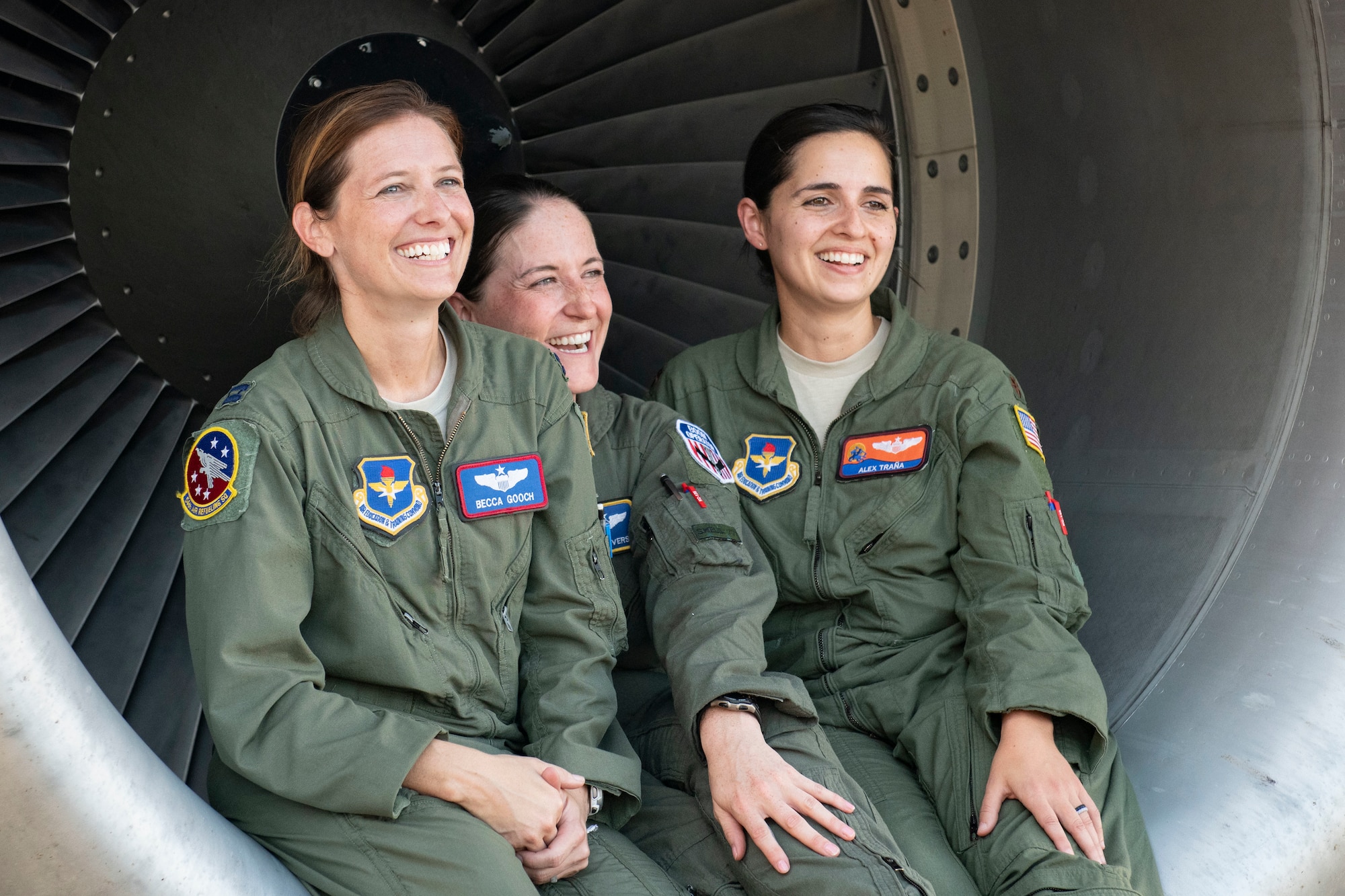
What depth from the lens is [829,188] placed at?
2143mm

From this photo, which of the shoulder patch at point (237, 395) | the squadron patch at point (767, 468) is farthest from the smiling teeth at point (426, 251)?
the squadron patch at point (767, 468)

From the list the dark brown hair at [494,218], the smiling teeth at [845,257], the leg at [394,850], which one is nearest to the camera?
the leg at [394,850]

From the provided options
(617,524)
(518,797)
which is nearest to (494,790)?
(518,797)

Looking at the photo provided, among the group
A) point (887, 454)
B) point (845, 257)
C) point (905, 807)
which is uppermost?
point (845, 257)

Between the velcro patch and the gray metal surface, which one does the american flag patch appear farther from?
the gray metal surface

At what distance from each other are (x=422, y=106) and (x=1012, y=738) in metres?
1.26

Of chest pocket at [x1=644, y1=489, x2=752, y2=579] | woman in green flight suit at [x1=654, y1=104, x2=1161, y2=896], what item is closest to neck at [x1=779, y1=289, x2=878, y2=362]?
woman in green flight suit at [x1=654, y1=104, x2=1161, y2=896]

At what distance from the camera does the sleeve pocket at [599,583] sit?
1.76 meters

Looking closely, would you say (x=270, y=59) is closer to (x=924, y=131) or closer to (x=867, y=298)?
(x=867, y=298)

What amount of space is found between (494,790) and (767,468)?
0.82m

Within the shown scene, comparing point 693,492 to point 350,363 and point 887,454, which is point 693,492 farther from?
point 350,363

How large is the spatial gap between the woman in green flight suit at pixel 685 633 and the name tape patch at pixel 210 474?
2.14 feet

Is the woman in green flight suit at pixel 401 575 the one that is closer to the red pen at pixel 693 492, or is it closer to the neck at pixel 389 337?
the neck at pixel 389 337

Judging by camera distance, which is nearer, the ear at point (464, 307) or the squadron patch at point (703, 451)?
the squadron patch at point (703, 451)
